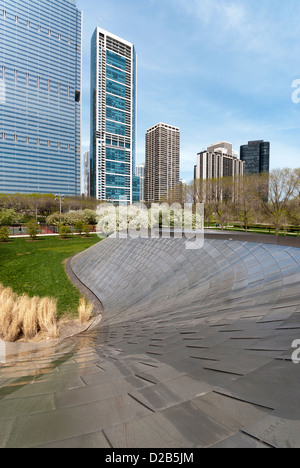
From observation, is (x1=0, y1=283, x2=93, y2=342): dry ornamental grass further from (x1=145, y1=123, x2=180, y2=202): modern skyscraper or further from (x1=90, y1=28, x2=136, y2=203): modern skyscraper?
(x1=145, y1=123, x2=180, y2=202): modern skyscraper

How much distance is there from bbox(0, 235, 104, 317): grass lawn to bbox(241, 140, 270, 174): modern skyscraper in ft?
267

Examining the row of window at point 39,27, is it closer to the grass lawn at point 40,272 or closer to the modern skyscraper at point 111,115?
the modern skyscraper at point 111,115

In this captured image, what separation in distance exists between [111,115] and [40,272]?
112m

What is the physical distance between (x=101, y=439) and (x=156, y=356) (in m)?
1.71

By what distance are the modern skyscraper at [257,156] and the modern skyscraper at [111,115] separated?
56.6m

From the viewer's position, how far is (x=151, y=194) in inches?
4670

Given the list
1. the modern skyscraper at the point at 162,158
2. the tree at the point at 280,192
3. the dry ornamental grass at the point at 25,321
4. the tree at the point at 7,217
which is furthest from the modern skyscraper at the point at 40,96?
the dry ornamental grass at the point at 25,321

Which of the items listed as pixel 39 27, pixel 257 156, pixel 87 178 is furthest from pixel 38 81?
pixel 257 156

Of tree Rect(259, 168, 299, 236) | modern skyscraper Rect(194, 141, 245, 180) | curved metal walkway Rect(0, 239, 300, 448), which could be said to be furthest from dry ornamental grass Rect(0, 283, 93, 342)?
modern skyscraper Rect(194, 141, 245, 180)

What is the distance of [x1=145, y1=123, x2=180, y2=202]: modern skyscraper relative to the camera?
111519 millimetres

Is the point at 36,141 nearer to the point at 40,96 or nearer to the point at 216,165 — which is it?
the point at 40,96
